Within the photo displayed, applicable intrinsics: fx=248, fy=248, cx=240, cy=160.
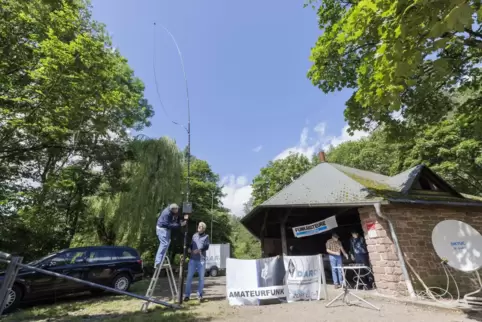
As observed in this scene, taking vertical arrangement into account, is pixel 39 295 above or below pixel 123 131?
below

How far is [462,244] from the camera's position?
6.25 metres

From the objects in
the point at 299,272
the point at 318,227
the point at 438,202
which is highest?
the point at 438,202

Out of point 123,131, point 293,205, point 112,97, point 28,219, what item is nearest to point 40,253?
point 28,219

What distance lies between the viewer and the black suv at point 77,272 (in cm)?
719

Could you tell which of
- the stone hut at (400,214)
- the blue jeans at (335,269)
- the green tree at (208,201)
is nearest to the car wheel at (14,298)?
the stone hut at (400,214)

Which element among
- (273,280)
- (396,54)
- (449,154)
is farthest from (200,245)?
(449,154)

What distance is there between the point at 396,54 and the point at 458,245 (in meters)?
5.93

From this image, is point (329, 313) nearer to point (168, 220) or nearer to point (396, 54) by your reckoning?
point (168, 220)

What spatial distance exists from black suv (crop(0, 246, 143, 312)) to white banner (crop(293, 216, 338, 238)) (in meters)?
6.36

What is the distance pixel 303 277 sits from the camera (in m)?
6.37

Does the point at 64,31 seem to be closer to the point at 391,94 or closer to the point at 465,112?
the point at 391,94

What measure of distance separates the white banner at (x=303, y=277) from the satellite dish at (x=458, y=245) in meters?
2.86

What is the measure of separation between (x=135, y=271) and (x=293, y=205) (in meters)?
6.41

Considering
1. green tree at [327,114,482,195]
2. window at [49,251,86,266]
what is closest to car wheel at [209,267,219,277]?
window at [49,251,86,266]
